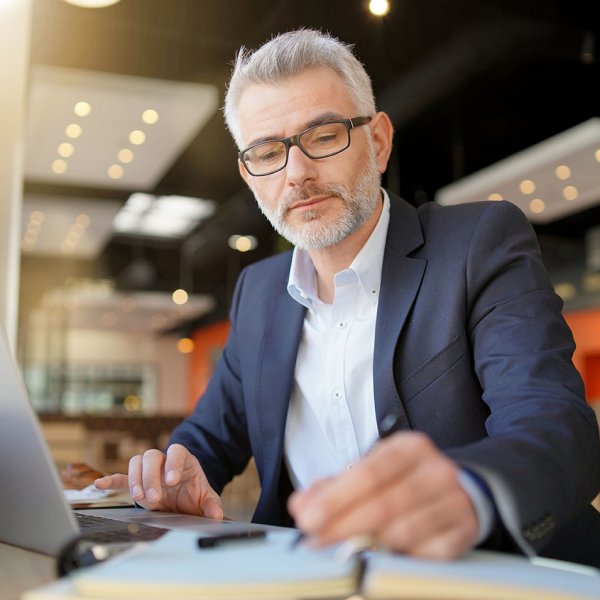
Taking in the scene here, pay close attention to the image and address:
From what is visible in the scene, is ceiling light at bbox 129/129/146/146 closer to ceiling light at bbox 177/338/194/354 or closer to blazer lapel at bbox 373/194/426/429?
blazer lapel at bbox 373/194/426/429

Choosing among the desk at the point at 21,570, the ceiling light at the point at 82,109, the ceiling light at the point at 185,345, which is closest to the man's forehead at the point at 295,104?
the desk at the point at 21,570

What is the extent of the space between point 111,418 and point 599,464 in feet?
29.3

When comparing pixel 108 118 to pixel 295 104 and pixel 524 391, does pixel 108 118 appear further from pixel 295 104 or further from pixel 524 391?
pixel 524 391

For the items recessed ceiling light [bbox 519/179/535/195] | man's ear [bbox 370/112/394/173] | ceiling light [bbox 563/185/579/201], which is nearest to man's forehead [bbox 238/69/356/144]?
man's ear [bbox 370/112/394/173]

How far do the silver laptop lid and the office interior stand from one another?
1.27 metres

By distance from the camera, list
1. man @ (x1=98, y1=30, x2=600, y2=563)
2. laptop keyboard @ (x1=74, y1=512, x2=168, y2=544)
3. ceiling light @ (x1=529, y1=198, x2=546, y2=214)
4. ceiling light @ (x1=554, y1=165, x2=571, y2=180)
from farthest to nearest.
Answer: ceiling light @ (x1=529, y1=198, x2=546, y2=214), ceiling light @ (x1=554, y1=165, x2=571, y2=180), man @ (x1=98, y1=30, x2=600, y2=563), laptop keyboard @ (x1=74, y1=512, x2=168, y2=544)

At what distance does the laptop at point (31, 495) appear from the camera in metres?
0.87

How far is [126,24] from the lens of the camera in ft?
12.7

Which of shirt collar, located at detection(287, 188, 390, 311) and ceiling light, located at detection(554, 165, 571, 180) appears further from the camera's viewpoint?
ceiling light, located at detection(554, 165, 571, 180)

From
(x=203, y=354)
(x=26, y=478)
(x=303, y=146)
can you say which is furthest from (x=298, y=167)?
(x=203, y=354)

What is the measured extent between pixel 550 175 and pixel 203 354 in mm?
14577

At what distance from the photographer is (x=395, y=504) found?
579mm

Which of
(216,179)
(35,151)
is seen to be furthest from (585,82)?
(35,151)

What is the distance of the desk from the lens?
794 millimetres
